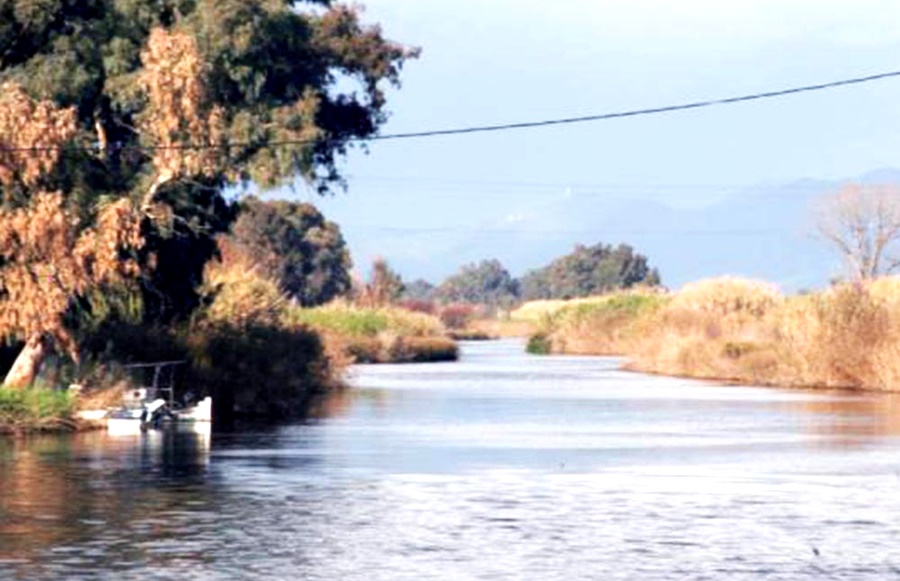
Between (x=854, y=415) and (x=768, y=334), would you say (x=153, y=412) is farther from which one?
(x=768, y=334)

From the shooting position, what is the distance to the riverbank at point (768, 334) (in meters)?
73.2

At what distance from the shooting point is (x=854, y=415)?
2189 inches

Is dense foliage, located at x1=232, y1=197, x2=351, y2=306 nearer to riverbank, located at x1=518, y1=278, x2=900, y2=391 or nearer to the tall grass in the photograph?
riverbank, located at x1=518, y1=278, x2=900, y2=391

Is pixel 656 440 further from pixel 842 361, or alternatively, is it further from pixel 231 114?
pixel 842 361

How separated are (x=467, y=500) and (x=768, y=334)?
181 feet

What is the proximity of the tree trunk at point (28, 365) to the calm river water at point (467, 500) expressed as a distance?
3933mm

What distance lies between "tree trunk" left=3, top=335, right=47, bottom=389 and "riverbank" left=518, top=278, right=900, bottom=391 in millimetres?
31943

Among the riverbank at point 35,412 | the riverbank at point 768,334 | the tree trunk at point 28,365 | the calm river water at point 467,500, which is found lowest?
the calm river water at point 467,500

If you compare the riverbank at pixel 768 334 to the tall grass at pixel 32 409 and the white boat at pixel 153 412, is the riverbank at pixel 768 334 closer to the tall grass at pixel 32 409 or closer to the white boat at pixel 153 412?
the white boat at pixel 153 412

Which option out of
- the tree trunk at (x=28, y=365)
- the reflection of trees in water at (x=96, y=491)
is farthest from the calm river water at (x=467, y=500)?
the tree trunk at (x=28, y=365)

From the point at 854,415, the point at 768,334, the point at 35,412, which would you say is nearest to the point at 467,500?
the point at 35,412

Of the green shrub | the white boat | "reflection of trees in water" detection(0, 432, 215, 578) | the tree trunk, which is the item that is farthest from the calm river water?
the tree trunk

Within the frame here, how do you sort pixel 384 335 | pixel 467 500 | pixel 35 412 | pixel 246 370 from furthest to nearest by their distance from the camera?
pixel 384 335
pixel 246 370
pixel 35 412
pixel 467 500

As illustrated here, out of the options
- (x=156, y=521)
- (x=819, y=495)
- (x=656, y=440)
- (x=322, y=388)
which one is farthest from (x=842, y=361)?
(x=156, y=521)
